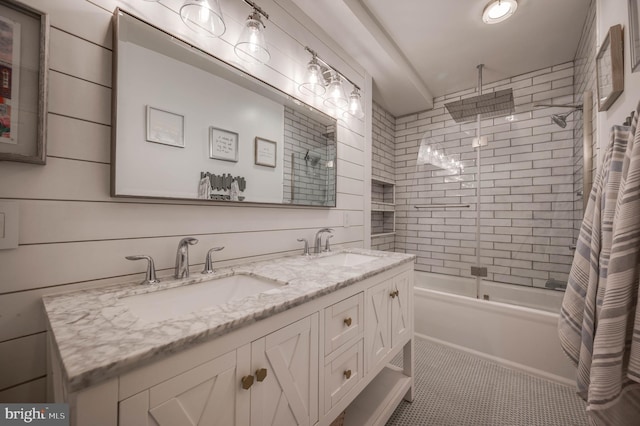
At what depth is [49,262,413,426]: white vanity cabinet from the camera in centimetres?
50

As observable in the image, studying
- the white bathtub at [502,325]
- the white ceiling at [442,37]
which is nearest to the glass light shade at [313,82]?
the white ceiling at [442,37]

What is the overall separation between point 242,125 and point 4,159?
33.4 inches

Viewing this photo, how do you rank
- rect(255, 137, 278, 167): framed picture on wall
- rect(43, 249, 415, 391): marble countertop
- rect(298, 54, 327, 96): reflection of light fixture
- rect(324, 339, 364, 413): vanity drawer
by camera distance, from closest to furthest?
rect(43, 249, 415, 391): marble countertop < rect(324, 339, 364, 413): vanity drawer < rect(255, 137, 278, 167): framed picture on wall < rect(298, 54, 327, 96): reflection of light fixture

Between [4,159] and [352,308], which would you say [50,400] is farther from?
[352,308]

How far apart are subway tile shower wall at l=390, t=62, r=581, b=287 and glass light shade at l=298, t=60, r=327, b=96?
5.08 ft

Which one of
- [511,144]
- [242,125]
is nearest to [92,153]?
[242,125]

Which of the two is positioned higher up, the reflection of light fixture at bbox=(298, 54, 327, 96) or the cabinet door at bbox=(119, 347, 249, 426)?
the reflection of light fixture at bbox=(298, 54, 327, 96)

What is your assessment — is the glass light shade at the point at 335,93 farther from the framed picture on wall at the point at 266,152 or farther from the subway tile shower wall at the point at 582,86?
the subway tile shower wall at the point at 582,86

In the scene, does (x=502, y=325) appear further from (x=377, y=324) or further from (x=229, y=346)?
(x=229, y=346)

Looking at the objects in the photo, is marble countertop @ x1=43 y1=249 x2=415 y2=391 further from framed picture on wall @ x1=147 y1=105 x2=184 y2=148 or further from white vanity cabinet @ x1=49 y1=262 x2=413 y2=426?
framed picture on wall @ x1=147 y1=105 x2=184 y2=148

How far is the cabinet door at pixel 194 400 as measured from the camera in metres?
0.51

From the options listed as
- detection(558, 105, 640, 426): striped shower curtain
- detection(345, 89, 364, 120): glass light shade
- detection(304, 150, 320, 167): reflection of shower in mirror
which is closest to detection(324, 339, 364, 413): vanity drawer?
detection(558, 105, 640, 426): striped shower curtain

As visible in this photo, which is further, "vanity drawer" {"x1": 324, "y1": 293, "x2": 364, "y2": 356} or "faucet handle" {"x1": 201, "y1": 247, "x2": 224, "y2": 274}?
"faucet handle" {"x1": 201, "y1": 247, "x2": 224, "y2": 274}

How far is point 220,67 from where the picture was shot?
4.03ft
